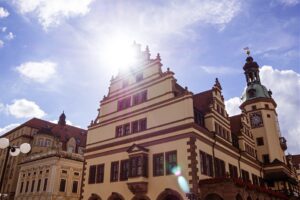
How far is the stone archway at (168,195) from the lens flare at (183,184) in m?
0.70

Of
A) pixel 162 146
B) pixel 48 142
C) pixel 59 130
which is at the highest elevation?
pixel 59 130

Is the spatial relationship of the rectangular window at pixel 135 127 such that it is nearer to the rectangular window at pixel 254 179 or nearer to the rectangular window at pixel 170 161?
the rectangular window at pixel 170 161

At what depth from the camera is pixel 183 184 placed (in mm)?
23688

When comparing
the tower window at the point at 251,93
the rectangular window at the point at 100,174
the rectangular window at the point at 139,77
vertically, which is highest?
the tower window at the point at 251,93

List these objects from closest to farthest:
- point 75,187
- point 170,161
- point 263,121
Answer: point 170,161 → point 263,121 → point 75,187

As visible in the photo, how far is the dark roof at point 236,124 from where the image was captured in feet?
133

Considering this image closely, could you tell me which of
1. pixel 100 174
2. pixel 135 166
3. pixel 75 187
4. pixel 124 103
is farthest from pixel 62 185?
pixel 135 166

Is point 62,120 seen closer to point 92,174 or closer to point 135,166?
point 92,174

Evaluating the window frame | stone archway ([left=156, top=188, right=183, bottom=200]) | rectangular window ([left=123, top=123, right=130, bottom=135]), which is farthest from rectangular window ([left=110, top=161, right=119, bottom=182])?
the window frame

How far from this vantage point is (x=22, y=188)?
52.2 meters

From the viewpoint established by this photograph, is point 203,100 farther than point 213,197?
Yes

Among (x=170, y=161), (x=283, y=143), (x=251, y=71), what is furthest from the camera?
(x=251, y=71)

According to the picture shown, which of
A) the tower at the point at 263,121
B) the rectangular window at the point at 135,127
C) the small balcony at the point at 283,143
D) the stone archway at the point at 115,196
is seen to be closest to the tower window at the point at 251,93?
the tower at the point at 263,121

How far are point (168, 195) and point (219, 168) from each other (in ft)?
23.0
